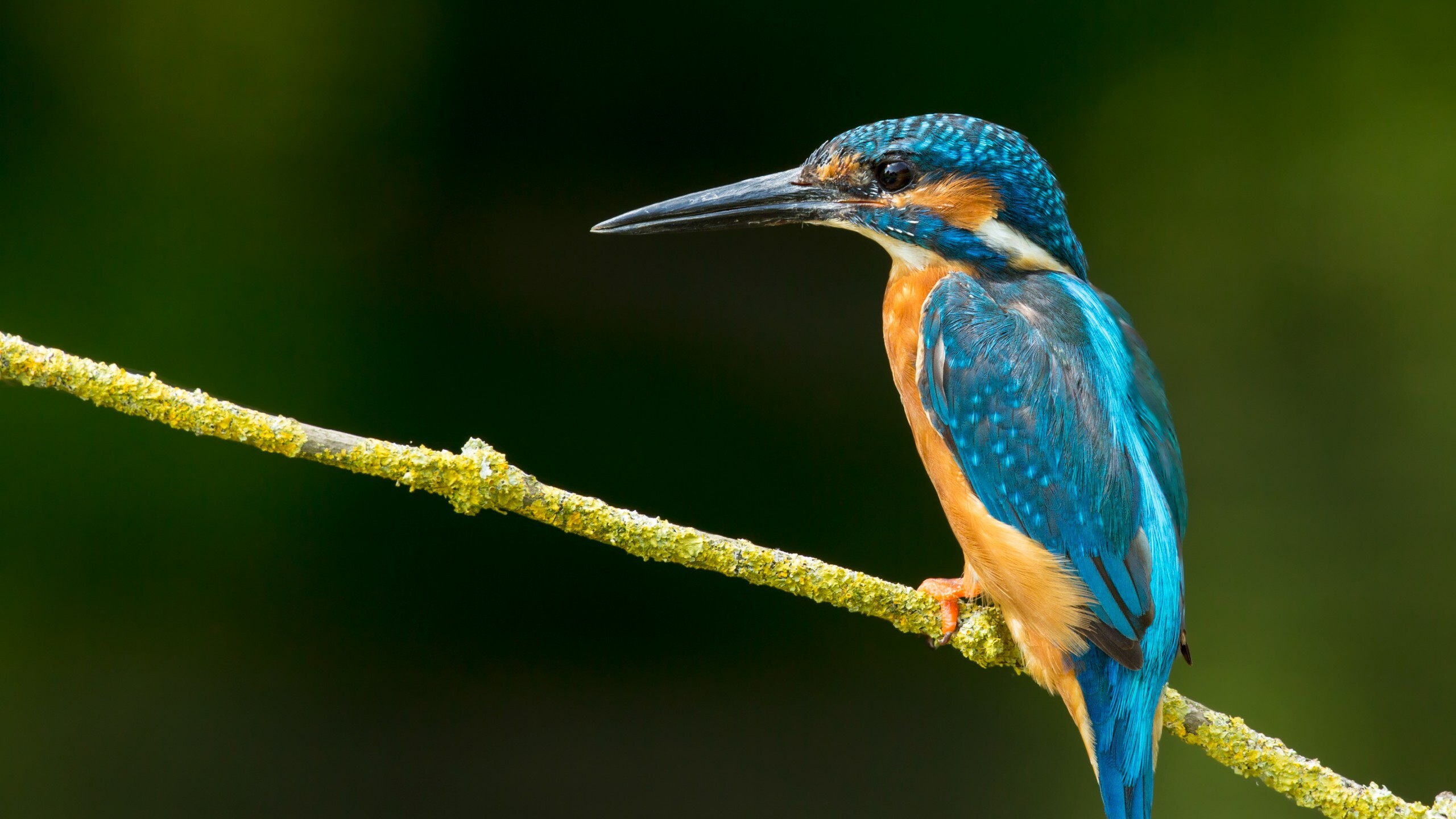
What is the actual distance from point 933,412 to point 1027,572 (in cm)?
23

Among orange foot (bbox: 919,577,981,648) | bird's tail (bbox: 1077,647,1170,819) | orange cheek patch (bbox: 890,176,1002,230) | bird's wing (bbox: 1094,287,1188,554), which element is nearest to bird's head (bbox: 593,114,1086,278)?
orange cheek patch (bbox: 890,176,1002,230)

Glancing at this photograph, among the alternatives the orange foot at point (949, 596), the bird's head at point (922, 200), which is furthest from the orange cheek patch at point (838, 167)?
the orange foot at point (949, 596)

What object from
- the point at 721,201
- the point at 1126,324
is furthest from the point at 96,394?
the point at 1126,324

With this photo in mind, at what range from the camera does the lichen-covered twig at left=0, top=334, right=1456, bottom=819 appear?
919mm

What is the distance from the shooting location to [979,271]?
142 centimetres

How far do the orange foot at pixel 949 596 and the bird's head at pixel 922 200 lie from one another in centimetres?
42

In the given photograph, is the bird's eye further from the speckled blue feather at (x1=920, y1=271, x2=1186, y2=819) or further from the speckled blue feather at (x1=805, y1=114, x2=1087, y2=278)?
the speckled blue feather at (x1=920, y1=271, x2=1186, y2=819)

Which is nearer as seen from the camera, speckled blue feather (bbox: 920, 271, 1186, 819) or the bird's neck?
speckled blue feather (bbox: 920, 271, 1186, 819)

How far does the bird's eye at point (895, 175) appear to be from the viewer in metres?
1.39

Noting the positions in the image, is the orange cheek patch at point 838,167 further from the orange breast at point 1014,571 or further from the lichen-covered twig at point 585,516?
the lichen-covered twig at point 585,516

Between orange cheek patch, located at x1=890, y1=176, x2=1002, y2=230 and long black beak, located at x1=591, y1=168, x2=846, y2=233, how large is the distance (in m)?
0.10

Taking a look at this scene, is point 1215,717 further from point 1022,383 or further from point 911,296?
point 911,296

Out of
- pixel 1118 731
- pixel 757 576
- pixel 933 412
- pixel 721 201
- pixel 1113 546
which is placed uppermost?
pixel 721 201

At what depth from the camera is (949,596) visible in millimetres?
1344
